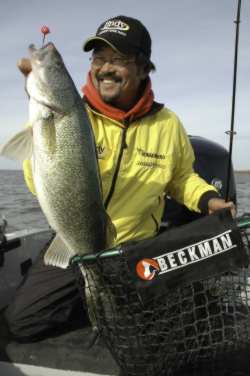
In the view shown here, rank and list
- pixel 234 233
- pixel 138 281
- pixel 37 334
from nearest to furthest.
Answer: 1. pixel 138 281
2. pixel 234 233
3. pixel 37 334

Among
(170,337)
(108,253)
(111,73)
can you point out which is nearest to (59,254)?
(108,253)

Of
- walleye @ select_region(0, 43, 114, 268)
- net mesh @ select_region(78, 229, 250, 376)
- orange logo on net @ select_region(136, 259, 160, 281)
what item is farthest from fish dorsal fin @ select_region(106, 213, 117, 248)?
orange logo on net @ select_region(136, 259, 160, 281)

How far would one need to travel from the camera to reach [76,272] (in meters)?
2.70

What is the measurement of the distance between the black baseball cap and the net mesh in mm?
2065

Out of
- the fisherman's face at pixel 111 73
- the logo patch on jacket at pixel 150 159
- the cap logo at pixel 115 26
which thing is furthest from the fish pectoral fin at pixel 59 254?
the cap logo at pixel 115 26

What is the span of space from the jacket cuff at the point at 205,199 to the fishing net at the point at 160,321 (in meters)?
0.86

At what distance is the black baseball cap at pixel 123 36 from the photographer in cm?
374

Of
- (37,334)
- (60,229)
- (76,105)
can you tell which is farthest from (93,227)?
(37,334)

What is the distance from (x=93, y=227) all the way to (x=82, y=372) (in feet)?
3.75

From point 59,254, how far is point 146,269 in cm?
75

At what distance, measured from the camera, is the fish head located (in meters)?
2.68

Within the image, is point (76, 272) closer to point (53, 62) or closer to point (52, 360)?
point (52, 360)

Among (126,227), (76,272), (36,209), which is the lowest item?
(36,209)

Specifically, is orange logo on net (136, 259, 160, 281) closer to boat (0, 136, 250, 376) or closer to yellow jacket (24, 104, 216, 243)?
boat (0, 136, 250, 376)
